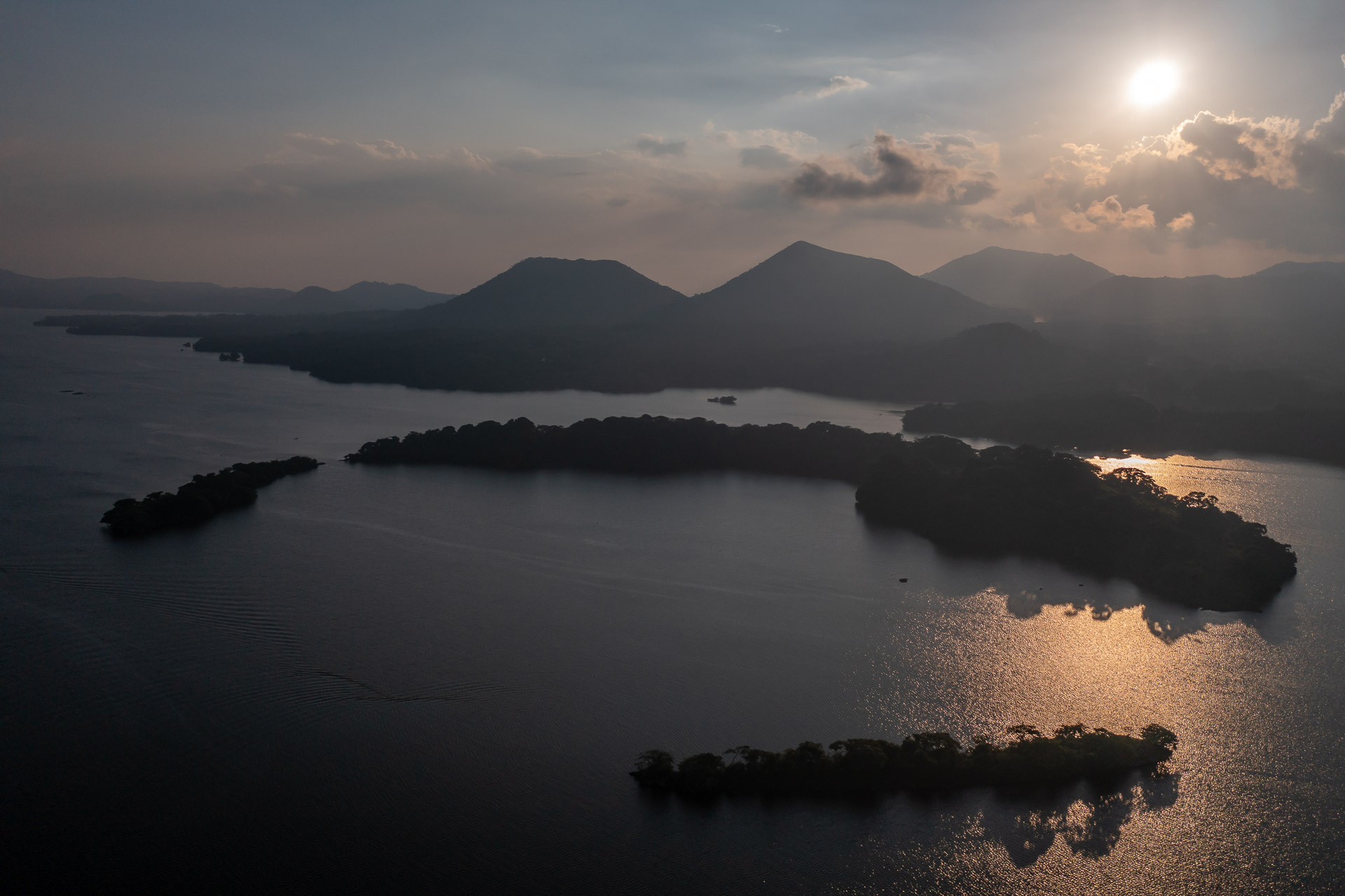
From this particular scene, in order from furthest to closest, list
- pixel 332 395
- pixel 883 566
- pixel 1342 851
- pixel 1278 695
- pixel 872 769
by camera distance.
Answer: pixel 332 395 < pixel 883 566 < pixel 1278 695 < pixel 872 769 < pixel 1342 851

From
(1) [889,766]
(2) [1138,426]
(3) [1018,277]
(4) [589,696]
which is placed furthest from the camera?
(3) [1018,277]

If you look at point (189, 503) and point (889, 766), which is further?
point (189, 503)

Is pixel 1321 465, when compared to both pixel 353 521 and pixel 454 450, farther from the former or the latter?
pixel 353 521

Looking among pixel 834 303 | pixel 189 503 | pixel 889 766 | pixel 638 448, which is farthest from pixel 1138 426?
pixel 834 303

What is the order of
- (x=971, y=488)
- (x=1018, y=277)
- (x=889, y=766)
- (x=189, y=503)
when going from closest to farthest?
(x=889, y=766) → (x=189, y=503) → (x=971, y=488) → (x=1018, y=277)

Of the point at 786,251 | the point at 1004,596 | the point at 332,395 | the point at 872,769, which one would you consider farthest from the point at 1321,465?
the point at 786,251

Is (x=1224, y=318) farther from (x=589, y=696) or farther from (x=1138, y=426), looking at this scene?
(x=589, y=696)

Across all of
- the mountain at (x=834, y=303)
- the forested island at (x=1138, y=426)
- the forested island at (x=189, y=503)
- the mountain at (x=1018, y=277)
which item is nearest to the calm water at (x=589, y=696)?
the forested island at (x=189, y=503)

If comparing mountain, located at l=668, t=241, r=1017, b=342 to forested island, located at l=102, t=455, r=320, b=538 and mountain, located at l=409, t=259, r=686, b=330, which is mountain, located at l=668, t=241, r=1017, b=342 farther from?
forested island, located at l=102, t=455, r=320, b=538
